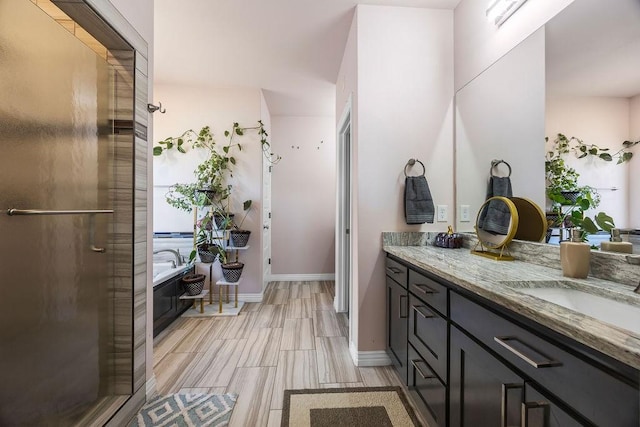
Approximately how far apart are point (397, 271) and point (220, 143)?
8.62 feet

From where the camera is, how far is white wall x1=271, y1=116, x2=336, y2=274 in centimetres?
441

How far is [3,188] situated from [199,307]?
7.60 ft

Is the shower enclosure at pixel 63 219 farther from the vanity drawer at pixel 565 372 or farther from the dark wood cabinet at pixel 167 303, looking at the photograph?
the vanity drawer at pixel 565 372

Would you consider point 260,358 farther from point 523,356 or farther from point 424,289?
point 523,356

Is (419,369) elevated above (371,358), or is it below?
above

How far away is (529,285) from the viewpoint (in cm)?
104

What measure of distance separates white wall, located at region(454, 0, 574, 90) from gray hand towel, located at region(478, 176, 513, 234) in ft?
2.47

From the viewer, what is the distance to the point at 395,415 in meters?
1.49

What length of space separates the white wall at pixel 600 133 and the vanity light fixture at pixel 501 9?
Result: 67 cm

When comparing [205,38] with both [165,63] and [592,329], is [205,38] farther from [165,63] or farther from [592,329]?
[592,329]

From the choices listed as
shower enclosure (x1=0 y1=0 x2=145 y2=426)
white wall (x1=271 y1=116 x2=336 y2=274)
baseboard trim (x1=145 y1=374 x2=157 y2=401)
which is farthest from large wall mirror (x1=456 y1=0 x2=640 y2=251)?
white wall (x1=271 y1=116 x2=336 y2=274)

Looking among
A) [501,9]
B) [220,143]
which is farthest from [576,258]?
[220,143]

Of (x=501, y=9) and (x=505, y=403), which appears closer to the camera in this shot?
(x=505, y=403)

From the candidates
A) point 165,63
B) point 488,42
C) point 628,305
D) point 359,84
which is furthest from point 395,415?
point 165,63
